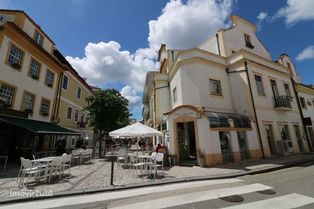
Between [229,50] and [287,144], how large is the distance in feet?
33.3

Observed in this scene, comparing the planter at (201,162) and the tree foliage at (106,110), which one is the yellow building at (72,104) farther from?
the planter at (201,162)

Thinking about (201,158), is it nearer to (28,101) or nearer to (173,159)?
(173,159)

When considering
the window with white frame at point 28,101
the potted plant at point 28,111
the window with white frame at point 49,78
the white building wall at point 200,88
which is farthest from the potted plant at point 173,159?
the window with white frame at point 49,78

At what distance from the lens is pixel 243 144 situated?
12.7m

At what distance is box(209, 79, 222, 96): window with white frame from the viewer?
554 inches

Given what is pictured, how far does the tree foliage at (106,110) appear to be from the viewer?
16.2 m

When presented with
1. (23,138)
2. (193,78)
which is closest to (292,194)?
(193,78)

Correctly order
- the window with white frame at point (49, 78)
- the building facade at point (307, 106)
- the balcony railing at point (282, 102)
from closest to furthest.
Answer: the balcony railing at point (282, 102), the window with white frame at point (49, 78), the building facade at point (307, 106)

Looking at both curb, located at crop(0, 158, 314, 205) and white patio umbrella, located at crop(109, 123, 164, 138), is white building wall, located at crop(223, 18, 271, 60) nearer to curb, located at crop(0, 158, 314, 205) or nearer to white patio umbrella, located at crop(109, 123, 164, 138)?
curb, located at crop(0, 158, 314, 205)

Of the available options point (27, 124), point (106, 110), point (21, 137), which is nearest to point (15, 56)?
point (27, 124)

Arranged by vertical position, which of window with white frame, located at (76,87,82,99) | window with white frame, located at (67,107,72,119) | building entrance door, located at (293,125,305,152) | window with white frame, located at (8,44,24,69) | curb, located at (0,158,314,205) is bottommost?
curb, located at (0,158,314,205)

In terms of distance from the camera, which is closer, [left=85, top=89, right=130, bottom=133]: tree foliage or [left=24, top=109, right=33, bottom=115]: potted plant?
[left=24, top=109, right=33, bottom=115]: potted plant

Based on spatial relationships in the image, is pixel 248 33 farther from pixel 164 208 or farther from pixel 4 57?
pixel 4 57

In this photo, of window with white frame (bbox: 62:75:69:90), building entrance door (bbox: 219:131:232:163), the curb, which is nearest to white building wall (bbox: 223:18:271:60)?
building entrance door (bbox: 219:131:232:163)
